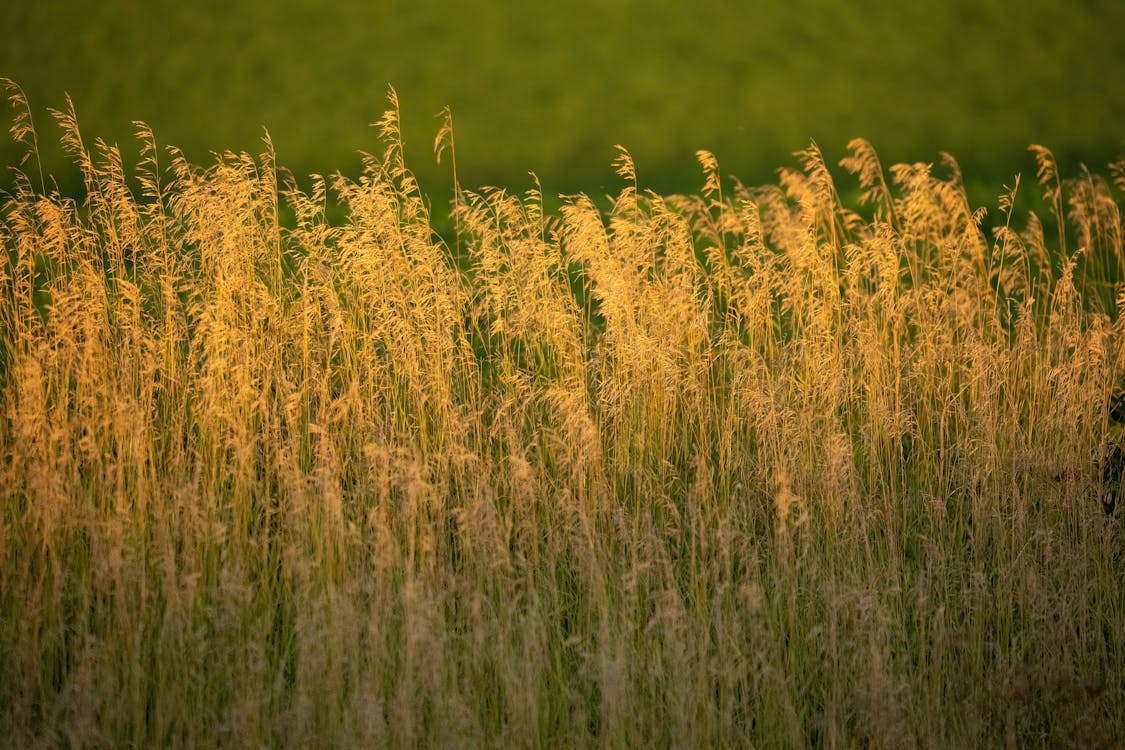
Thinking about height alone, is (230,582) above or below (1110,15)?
below

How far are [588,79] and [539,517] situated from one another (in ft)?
24.6

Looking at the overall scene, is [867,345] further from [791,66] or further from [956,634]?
[791,66]

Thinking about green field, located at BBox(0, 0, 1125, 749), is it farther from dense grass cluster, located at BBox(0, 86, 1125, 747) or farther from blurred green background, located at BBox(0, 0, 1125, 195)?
blurred green background, located at BBox(0, 0, 1125, 195)

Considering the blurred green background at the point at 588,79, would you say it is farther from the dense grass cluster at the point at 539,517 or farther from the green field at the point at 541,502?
the dense grass cluster at the point at 539,517

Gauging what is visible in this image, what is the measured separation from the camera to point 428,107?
1037 cm

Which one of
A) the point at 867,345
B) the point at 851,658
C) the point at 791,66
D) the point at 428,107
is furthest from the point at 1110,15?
the point at 851,658

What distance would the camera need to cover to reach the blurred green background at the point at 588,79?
987 centimetres

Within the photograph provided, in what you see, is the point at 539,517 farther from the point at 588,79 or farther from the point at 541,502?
the point at 588,79

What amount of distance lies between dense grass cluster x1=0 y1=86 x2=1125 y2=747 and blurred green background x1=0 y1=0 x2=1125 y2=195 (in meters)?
4.60

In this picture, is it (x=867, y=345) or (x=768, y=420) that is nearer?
(x=768, y=420)

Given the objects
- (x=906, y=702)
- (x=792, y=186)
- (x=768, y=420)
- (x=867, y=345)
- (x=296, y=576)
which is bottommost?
(x=906, y=702)

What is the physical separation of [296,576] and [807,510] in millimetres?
1720

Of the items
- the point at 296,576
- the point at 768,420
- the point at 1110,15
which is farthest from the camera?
the point at 1110,15

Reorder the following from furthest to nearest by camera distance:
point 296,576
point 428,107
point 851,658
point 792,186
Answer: point 428,107 < point 792,186 < point 296,576 < point 851,658
